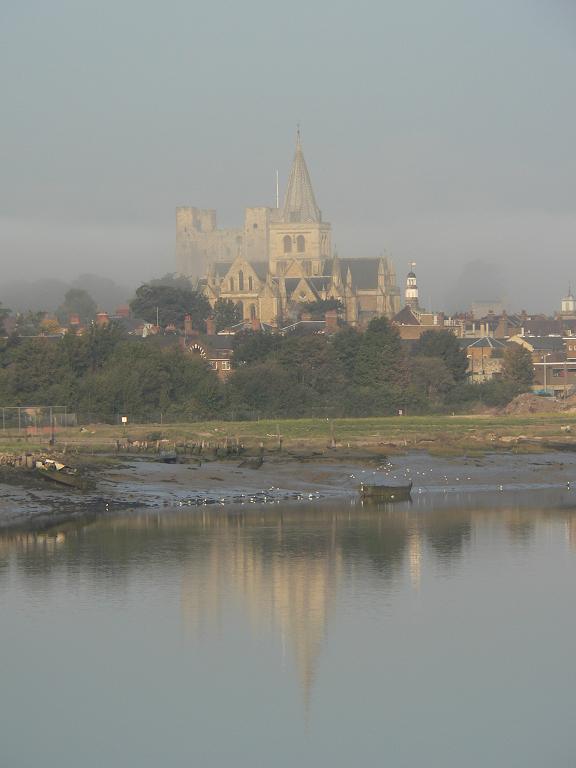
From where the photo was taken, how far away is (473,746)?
31.8m

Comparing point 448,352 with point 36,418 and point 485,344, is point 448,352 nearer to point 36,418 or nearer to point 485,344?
point 485,344

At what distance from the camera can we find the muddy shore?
6384cm

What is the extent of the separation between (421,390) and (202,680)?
9230cm

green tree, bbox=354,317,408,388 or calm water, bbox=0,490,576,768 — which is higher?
green tree, bbox=354,317,408,388

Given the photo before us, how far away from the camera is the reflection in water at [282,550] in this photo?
4369cm

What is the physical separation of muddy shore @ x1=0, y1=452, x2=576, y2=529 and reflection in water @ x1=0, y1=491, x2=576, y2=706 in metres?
2.81

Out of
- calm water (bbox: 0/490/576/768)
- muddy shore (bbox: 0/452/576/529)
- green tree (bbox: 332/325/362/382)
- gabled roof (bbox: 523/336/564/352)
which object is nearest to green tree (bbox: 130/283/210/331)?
gabled roof (bbox: 523/336/564/352)

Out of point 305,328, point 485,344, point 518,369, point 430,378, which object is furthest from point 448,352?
point 305,328

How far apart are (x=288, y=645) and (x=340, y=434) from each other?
58.6m

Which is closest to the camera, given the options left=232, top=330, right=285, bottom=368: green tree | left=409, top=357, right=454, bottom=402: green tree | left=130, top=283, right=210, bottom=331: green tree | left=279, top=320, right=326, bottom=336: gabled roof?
left=409, top=357, right=454, bottom=402: green tree

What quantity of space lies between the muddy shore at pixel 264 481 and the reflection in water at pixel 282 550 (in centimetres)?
281

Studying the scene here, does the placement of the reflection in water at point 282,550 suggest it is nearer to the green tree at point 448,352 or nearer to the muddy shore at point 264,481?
the muddy shore at point 264,481

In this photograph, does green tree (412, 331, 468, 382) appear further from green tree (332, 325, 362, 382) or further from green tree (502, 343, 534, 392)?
green tree (332, 325, 362, 382)

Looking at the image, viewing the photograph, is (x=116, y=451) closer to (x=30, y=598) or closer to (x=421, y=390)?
(x=30, y=598)
